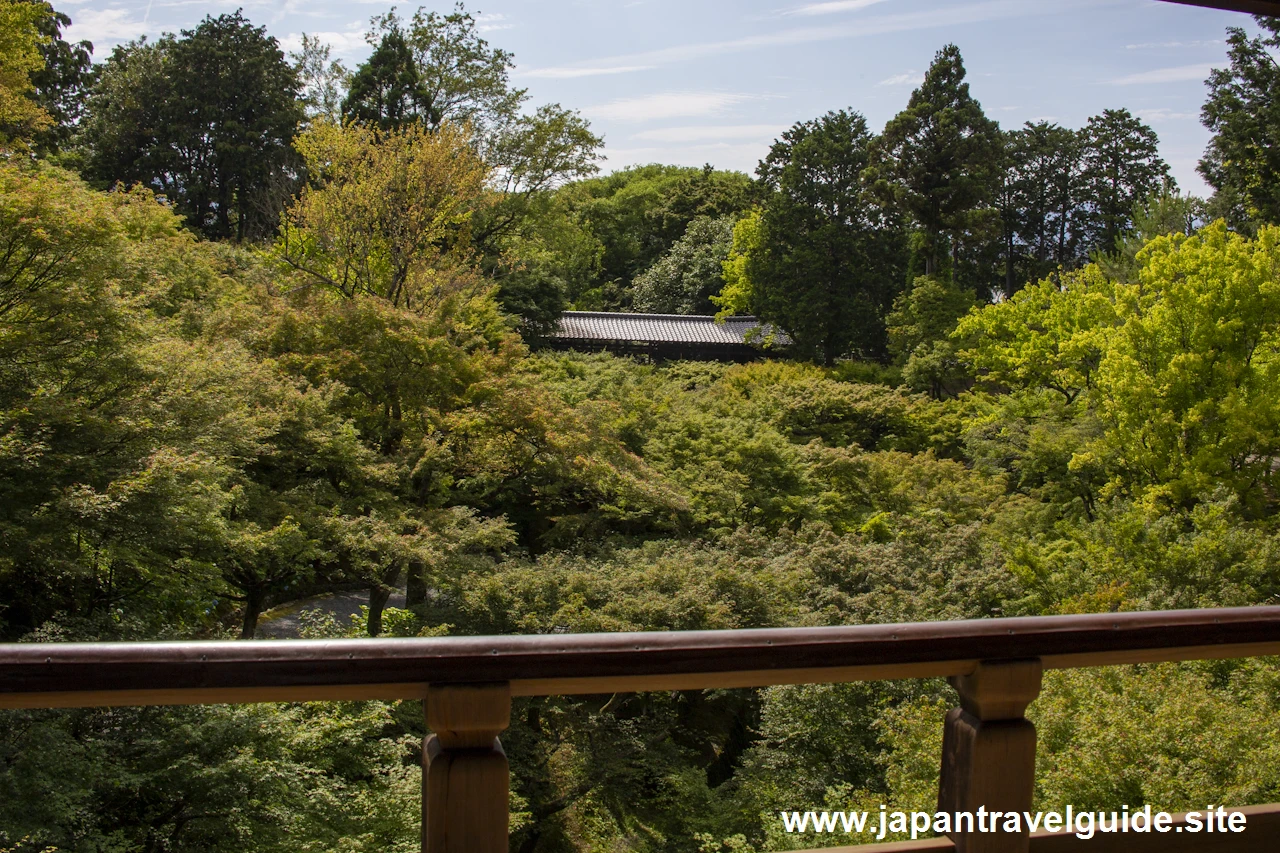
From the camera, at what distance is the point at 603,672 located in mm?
1024

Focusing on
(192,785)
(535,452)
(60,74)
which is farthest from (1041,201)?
(192,785)

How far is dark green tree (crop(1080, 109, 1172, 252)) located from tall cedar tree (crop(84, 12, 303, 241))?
19.4 meters

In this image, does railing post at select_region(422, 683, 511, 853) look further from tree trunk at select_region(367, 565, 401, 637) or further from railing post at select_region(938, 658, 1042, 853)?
tree trunk at select_region(367, 565, 401, 637)

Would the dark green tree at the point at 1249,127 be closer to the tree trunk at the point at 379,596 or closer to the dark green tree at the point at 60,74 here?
the tree trunk at the point at 379,596

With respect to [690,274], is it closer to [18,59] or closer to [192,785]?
[18,59]

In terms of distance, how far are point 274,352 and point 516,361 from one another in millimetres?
3127

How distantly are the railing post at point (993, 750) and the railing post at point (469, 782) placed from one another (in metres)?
0.55

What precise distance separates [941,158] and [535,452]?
57.0ft

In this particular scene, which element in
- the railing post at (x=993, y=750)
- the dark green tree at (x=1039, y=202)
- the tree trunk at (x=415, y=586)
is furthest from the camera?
the dark green tree at (x=1039, y=202)

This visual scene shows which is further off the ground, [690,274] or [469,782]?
[690,274]

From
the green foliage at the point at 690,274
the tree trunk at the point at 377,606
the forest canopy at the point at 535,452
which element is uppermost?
the green foliage at the point at 690,274

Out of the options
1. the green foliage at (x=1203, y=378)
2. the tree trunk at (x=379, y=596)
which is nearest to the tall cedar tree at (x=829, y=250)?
the green foliage at (x=1203, y=378)

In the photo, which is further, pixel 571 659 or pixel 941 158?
pixel 941 158

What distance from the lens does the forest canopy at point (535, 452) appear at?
609cm
